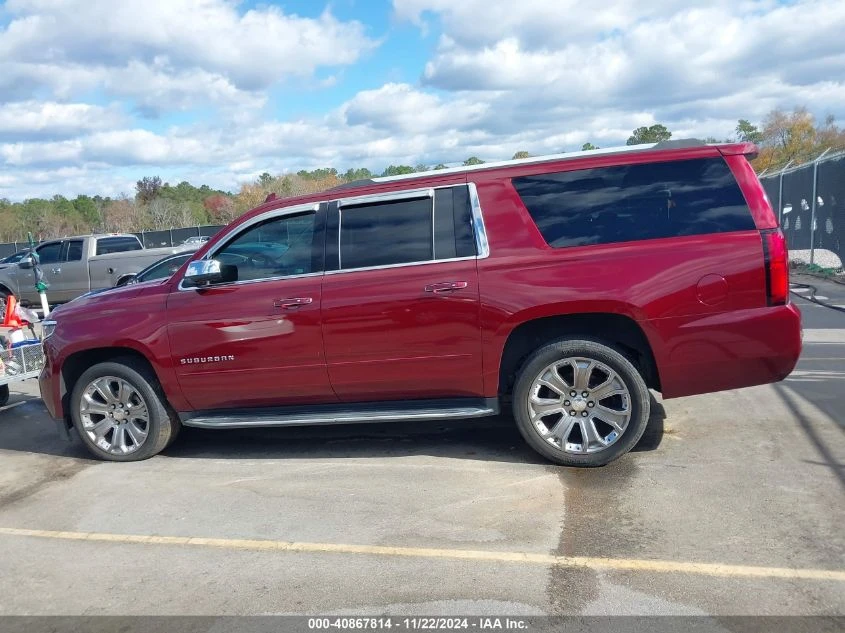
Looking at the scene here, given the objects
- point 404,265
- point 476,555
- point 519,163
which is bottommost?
point 476,555

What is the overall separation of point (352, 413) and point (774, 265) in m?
2.97

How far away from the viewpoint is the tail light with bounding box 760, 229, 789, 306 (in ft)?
15.6

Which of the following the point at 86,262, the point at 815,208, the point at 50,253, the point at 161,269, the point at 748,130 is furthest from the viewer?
the point at 748,130

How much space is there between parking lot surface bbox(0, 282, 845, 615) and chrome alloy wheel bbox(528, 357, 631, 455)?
0.74 ft

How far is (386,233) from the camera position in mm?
5387

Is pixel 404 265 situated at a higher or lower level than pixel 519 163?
lower

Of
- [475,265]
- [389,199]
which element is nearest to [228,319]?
[389,199]

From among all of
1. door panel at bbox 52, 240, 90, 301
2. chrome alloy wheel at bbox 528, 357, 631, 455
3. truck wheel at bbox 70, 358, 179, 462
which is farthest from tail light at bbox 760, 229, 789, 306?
door panel at bbox 52, 240, 90, 301

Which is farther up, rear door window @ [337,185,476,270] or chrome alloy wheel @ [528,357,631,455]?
rear door window @ [337,185,476,270]

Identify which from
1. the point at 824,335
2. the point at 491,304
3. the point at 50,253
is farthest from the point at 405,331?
the point at 50,253

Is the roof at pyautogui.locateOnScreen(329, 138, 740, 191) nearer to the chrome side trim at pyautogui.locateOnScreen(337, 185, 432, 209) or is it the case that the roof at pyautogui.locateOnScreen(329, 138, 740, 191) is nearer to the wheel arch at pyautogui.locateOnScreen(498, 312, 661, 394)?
the chrome side trim at pyautogui.locateOnScreen(337, 185, 432, 209)

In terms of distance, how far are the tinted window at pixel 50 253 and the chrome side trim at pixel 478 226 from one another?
15.2m

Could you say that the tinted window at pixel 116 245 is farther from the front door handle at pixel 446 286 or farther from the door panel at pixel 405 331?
the front door handle at pixel 446 286

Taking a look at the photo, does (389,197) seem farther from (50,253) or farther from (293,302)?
(50,253)
